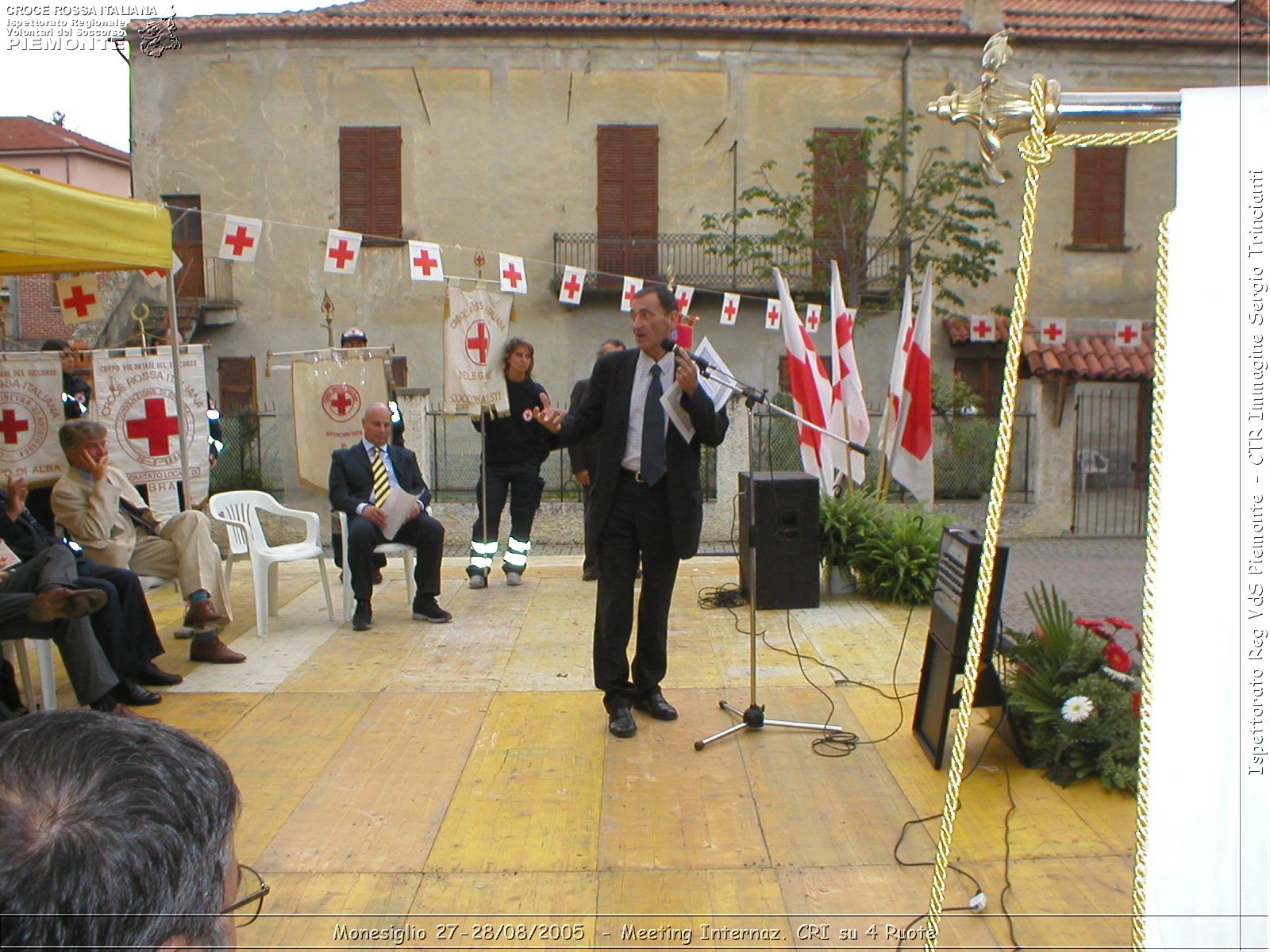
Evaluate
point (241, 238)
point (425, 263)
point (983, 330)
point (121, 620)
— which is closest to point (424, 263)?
point (425, 263)

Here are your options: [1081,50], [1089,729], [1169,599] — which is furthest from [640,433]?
[1081,50]

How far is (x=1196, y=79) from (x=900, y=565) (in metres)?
17.5

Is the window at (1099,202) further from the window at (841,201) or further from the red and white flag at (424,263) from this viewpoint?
the red and white flag at (424,263)

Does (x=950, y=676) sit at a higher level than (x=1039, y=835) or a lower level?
higher

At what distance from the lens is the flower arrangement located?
421 cm

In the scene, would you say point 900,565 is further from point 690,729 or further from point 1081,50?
point 1081,50

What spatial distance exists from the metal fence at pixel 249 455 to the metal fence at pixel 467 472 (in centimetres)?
220

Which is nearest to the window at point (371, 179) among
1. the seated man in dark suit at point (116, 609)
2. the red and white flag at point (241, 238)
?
the red and white flag at point (241, 238)

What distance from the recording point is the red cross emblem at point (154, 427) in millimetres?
7164

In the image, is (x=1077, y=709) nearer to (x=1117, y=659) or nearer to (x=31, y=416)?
(x=1117, y=659)

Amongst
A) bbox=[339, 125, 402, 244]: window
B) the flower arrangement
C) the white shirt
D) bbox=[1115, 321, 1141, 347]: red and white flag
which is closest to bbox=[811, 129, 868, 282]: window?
bbox=[1115, 321, 1141, 347]: red and white flag

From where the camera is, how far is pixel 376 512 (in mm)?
7137

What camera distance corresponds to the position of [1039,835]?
390 cm

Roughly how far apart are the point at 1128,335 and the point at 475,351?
16.3 metres
